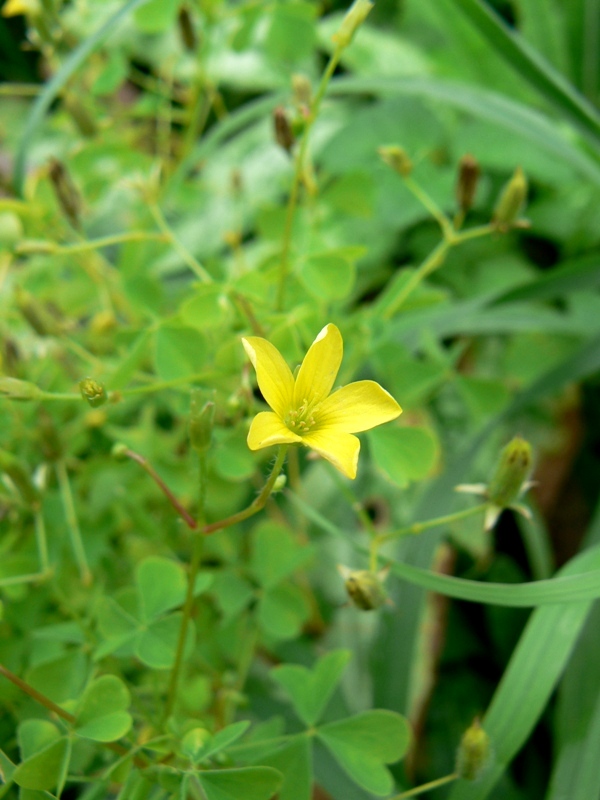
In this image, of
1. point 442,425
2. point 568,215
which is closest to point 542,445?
point 442,425

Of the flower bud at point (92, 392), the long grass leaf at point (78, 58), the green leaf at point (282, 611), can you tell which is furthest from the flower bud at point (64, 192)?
the green leaf at point (282, 611)

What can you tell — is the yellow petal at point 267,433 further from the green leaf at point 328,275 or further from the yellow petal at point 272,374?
the green leaf at point 328,275

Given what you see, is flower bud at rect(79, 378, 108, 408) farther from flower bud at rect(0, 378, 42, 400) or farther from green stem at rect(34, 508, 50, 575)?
green stem at rect(34, 508, 50, 575)

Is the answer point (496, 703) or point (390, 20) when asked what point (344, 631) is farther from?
point (390, 20)

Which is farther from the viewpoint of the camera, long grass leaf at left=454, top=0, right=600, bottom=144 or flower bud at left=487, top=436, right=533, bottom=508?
long grass leaf at left=454, top=0, right=600, bottom=144

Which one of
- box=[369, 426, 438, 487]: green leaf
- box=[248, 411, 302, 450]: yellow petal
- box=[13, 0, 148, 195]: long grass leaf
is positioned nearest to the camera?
box=[248, 411, 302, 450]: yellow petal

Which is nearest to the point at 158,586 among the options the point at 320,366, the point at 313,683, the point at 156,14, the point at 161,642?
the point at 161,642

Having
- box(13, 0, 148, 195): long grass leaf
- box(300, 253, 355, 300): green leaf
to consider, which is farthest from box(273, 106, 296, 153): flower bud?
box(13, 0, 148, 195): long grass leaf

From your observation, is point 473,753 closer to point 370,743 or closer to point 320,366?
point 370,743
